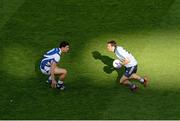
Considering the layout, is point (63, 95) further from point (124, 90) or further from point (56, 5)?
point (56, 5)

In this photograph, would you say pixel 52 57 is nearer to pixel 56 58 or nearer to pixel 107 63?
pixel 56 58

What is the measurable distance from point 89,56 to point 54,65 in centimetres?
248

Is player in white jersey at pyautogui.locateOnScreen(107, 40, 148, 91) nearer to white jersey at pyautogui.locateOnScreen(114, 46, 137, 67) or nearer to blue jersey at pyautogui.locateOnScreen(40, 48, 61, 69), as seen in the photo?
white jersey at pyautogui.locateOnScreen(114, 46, 137, 67)

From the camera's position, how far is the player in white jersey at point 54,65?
1658 cm

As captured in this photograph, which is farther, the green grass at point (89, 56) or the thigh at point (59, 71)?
the thigh at point (59, 71)

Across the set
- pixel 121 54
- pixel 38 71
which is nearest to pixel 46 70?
pixel 38 71

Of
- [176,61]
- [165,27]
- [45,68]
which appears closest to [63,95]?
[45,68]

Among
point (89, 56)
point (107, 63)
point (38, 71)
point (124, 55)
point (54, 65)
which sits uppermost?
point (124, 55)

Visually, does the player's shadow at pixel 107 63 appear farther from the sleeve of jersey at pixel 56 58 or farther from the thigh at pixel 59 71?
the sleeve of jersey at pixel 56 58

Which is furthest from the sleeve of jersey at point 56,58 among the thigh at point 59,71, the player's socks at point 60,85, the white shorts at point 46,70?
the player's socks at point 60,85

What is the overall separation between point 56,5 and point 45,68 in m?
5.52

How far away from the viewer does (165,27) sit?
20266 mm

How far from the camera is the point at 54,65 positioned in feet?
54.3

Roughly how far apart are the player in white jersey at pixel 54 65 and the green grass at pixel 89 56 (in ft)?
1.09
